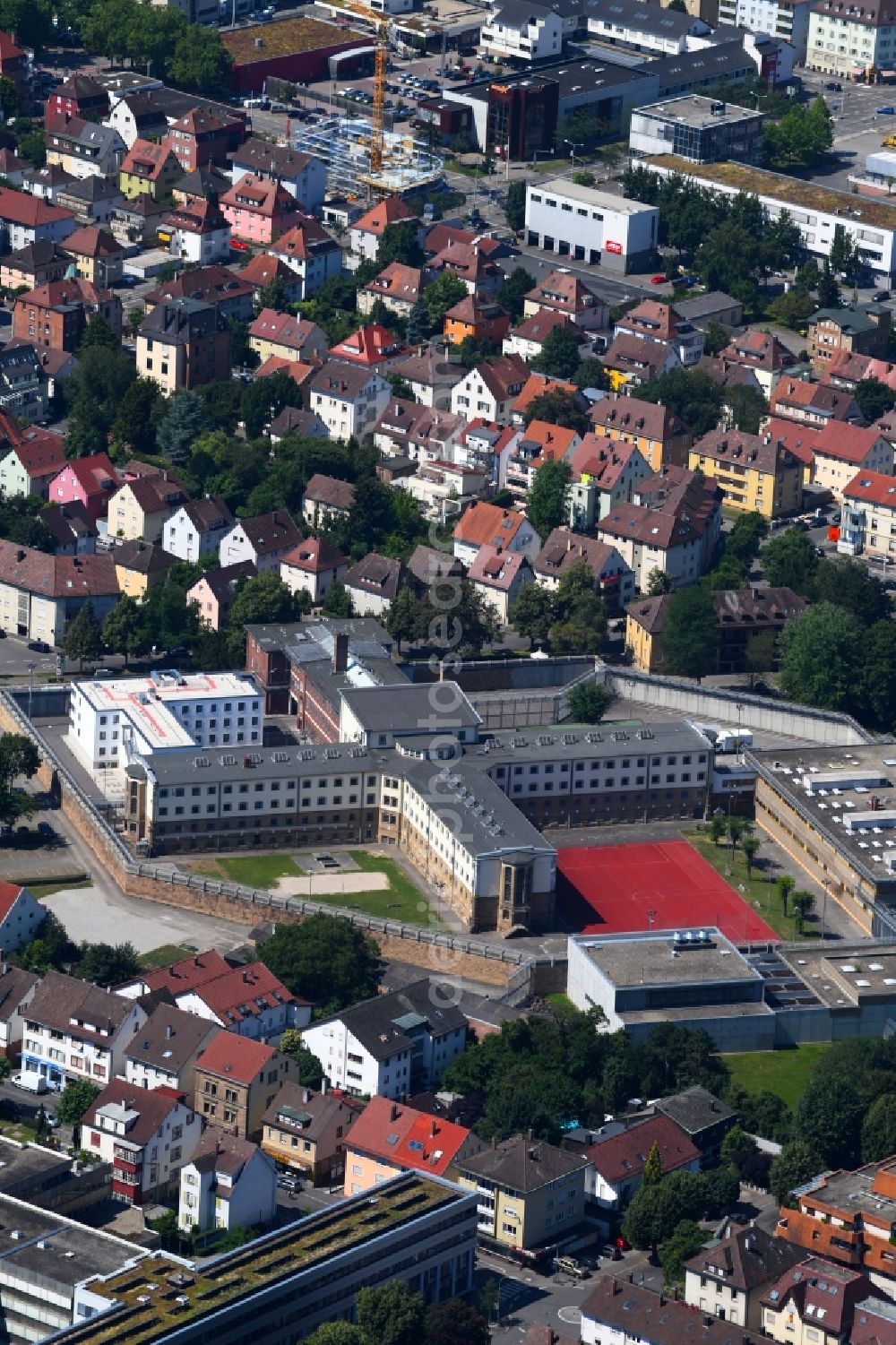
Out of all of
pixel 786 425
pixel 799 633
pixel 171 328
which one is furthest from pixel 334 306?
pixel 799 633

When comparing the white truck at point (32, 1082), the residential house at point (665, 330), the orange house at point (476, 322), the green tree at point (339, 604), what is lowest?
the white truck at point (32, 1082)

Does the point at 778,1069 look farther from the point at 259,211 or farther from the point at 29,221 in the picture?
the point at 29,221

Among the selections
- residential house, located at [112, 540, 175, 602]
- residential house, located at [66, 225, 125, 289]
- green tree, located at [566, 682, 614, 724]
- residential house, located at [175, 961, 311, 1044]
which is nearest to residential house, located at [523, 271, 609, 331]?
residential house, located at [66, 225, 125, 289]

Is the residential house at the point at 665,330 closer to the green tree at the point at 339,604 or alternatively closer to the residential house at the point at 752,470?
the residential house at the point at 752,470

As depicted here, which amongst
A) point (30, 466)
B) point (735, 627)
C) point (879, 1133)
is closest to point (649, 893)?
point (735, 627)

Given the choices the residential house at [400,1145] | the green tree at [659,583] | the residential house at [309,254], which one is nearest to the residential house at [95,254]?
the residential house at [309,254]
